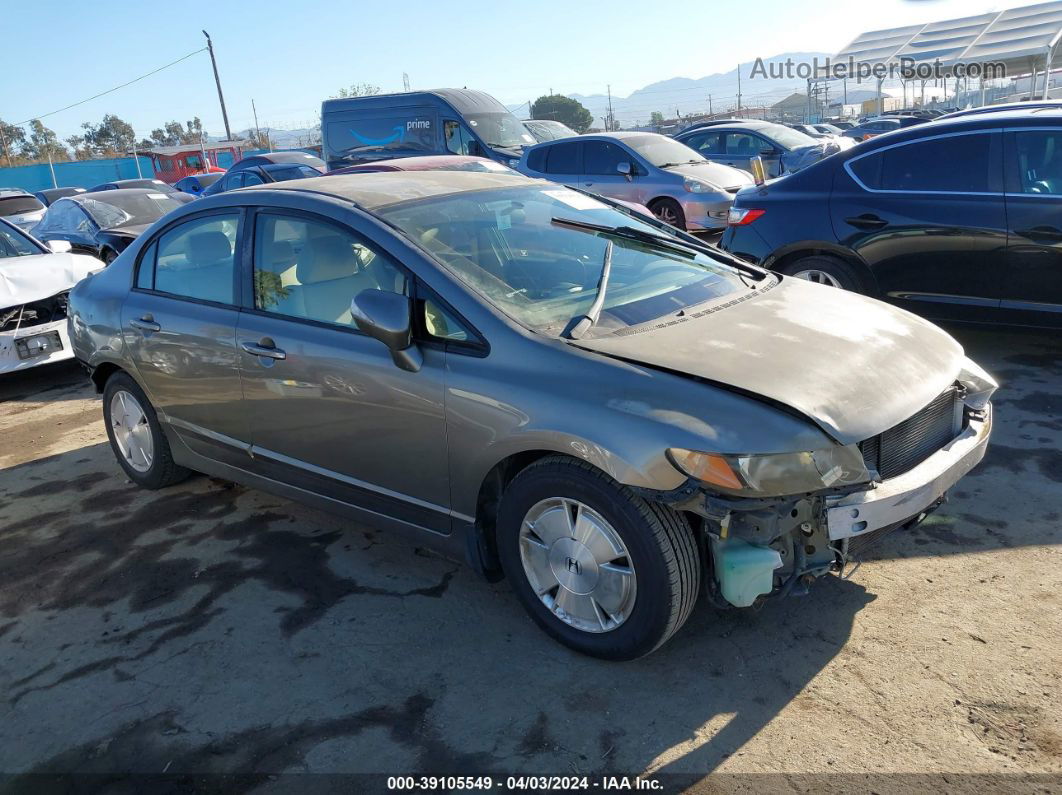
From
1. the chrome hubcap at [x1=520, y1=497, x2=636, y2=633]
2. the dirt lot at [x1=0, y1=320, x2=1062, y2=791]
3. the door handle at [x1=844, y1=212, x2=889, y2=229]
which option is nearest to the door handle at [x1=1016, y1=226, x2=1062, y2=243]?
the door handle at [x1=844, y1=212, x2=889, y2=229]

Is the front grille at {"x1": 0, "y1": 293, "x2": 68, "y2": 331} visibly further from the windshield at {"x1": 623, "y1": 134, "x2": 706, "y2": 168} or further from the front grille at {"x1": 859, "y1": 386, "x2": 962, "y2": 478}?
the windshield at {"x1": 623, "y1": 134, "x2": 706, "y2": 168}

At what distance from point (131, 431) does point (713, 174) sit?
9.71 meters

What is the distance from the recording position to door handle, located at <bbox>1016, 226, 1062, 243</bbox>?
539 cm

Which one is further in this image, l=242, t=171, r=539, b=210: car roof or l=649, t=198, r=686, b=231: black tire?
l=649, t=198, r=686, b=231: black tire

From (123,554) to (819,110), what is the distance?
6071 cm

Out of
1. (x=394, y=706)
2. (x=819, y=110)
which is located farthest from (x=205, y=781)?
(x=819, y=110)

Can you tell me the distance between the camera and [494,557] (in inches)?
132

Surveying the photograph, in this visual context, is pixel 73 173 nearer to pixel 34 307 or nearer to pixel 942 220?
pixel 34 307

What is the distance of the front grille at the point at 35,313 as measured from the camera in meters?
7.20

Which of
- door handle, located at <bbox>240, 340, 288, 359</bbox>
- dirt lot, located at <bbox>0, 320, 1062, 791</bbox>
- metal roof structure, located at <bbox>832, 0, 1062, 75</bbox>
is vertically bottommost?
dirt lot, located at <bbox>0, 320, 1062, 791</bbox>

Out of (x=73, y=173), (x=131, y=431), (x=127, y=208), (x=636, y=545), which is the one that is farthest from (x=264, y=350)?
(x=73, y=173)

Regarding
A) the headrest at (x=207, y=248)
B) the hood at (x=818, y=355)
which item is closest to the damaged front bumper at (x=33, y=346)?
the headrest at (x=207, y=248)

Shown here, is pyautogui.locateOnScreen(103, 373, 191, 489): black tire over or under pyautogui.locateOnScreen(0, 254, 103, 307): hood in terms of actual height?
under

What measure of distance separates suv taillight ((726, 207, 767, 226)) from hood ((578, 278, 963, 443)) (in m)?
3.29
